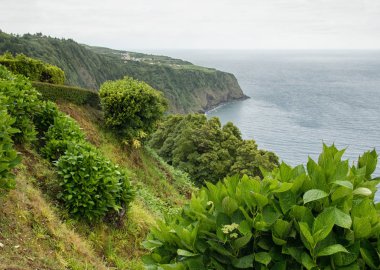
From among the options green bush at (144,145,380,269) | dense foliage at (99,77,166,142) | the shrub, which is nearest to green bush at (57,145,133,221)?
the shrub

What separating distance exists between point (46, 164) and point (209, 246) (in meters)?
8.78

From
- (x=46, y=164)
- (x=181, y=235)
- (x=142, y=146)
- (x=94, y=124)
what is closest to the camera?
(x=181, y=235)

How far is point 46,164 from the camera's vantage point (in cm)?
1085

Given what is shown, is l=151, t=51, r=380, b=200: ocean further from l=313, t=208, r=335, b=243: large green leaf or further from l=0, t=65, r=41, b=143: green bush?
l=313, t=208, r=335, b=243: large green leaf

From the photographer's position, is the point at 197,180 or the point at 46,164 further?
the point at 197,180

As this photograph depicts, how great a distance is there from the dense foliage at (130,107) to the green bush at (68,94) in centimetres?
129

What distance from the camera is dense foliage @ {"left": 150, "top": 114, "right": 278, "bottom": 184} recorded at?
3666cm

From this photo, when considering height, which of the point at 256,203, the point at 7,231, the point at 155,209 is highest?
the point at 256,203

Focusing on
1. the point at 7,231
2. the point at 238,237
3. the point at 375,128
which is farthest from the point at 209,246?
the point at 375,128

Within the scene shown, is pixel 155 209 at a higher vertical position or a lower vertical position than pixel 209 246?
lower

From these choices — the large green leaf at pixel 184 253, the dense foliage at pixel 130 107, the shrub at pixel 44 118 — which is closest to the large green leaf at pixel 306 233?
the large green leaf at pixel 184 253

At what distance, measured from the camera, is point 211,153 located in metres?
37.8

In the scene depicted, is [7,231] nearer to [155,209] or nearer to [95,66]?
[155,209]

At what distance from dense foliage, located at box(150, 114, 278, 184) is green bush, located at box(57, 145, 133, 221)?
24.4 meters
